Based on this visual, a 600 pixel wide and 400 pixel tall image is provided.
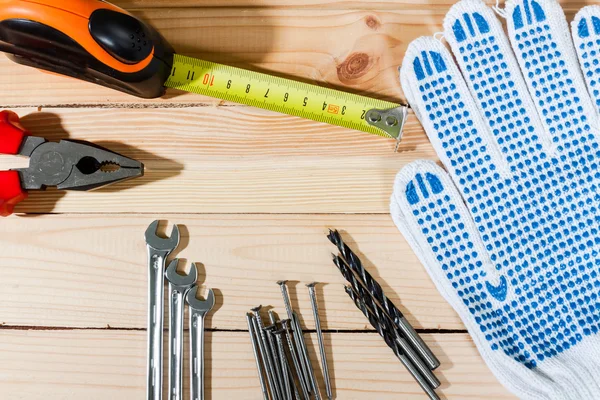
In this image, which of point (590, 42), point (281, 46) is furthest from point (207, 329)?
point (590, 42)

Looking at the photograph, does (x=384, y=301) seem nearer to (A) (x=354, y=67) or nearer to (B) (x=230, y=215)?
(B) (x=230, y=215)

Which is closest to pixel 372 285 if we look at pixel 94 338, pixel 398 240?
pixel 398 240

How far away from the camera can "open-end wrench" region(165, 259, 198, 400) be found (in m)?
0.95

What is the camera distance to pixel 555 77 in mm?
950

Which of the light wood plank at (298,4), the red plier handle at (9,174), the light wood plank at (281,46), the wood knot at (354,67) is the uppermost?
the light wood plank at (298,4)

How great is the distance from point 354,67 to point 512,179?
0.35 m

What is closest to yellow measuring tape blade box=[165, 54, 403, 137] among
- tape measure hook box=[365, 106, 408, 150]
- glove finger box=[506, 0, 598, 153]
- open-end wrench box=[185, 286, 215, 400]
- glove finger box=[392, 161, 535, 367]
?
tape measure hook box=[365, 106, 408, 150]

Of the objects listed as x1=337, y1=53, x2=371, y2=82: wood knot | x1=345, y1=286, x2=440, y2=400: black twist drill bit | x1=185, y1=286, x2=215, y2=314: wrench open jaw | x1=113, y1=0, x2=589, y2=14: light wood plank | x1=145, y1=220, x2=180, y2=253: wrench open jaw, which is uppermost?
x1=113, y1=0, x2=589, y2=14: light wood plank

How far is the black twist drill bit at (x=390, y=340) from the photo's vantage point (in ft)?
3.03

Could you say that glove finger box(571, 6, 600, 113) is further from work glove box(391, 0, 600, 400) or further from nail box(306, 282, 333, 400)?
nail box(306, 282, 333, 400)

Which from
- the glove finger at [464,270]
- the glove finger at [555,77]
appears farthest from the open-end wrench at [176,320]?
the glove finger at [555,77]

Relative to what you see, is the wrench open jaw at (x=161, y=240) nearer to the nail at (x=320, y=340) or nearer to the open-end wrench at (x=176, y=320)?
the open-end wrench at (x=176, y=320)

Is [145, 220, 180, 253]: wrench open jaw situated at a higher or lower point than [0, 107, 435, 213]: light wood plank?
lower

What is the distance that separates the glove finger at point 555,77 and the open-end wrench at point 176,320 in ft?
2.26
